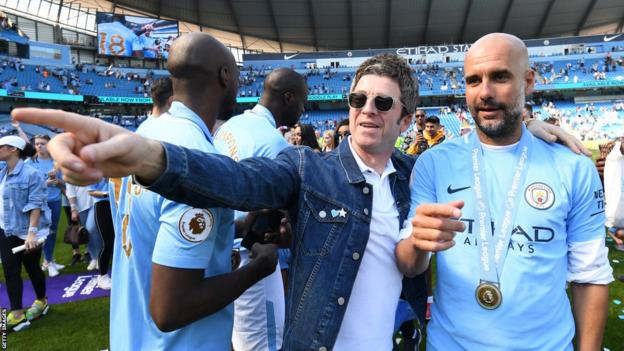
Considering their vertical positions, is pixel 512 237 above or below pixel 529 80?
below

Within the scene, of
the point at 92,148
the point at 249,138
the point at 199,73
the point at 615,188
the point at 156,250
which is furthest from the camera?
the point at 615,188

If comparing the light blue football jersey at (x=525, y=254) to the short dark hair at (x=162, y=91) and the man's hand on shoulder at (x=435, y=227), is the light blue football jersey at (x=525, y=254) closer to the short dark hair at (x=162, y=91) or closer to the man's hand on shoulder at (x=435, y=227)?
the man's hand on shoulder at (x=435, y=227)

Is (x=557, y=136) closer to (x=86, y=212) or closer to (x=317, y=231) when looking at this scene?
(x=317, y=231)

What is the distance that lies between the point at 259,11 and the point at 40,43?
23454 mm

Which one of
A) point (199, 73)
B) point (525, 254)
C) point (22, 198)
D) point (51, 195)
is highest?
point (199, 73)

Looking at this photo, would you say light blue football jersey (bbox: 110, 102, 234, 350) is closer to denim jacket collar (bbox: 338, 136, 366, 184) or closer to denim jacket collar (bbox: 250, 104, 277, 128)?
denim jacket collar (bbox: 338, 136, 366, 184)

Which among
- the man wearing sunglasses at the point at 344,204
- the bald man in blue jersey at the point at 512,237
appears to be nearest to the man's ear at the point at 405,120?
the man wearing sunglasses at the point at 344,204

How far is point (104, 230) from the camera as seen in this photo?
208 inches

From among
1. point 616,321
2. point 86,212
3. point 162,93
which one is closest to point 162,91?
point 162,93

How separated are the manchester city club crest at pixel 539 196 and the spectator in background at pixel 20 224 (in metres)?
4.89

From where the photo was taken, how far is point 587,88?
3841cm

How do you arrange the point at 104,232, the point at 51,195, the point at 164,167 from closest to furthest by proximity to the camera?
the point at 164,167 < the point at 104,232 < the point at 51,195

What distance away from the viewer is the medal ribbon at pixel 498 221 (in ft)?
4.90

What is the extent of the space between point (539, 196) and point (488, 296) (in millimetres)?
459
